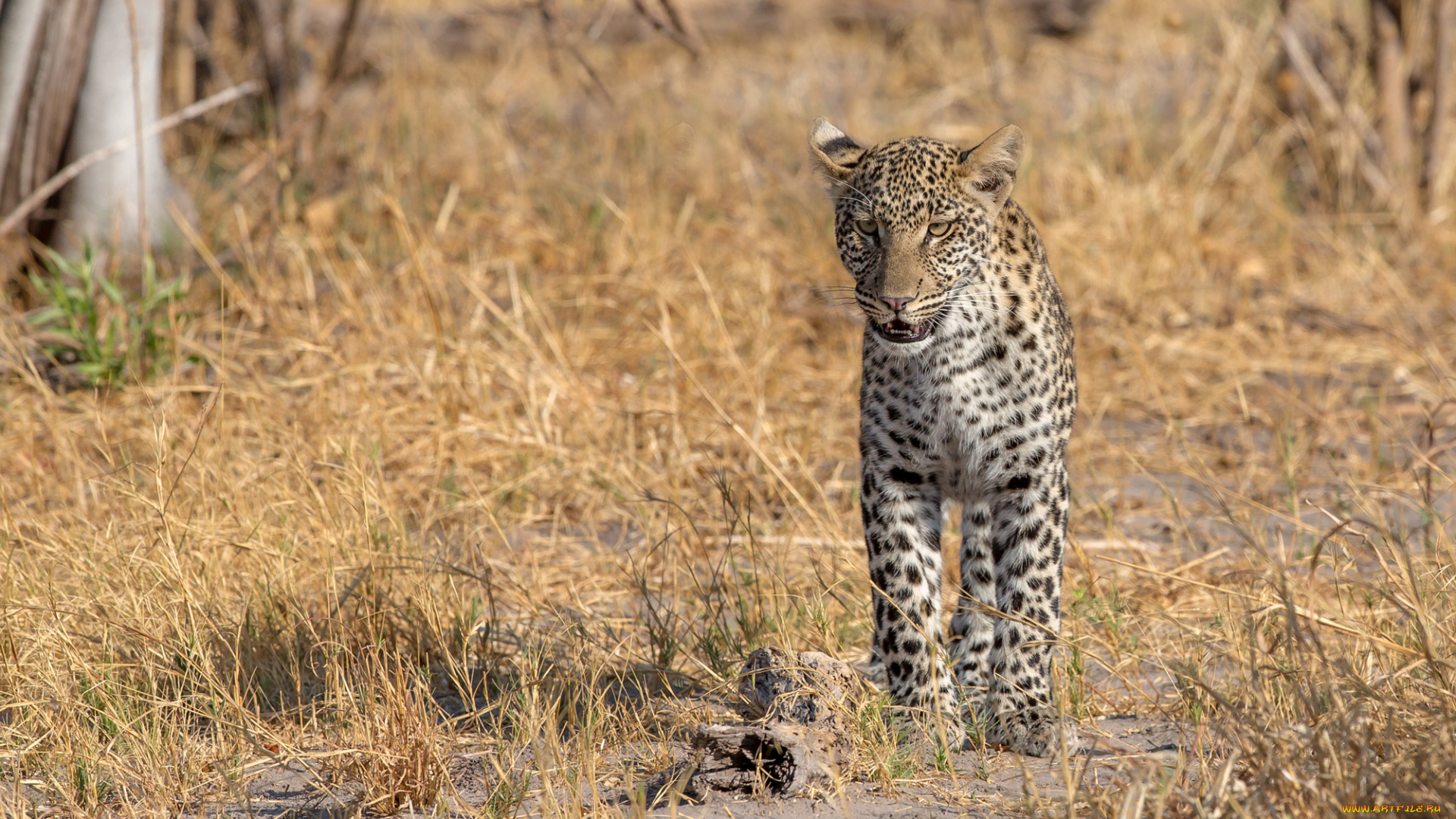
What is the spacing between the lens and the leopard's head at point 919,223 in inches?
154

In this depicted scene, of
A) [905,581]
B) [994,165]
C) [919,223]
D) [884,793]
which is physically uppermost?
[994,165]

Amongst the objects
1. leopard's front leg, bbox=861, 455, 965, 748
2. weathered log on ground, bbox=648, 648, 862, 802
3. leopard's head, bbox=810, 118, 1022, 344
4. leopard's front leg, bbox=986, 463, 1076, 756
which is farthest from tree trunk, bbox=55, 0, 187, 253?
leopard's front leg, bbox=986, 463, 1076, 756

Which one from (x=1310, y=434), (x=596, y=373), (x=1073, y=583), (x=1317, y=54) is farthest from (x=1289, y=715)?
(x=1317, y=54)

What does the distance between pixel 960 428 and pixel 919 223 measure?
575 millimetres

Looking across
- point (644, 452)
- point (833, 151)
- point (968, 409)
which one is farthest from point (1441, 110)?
point (968, 409)

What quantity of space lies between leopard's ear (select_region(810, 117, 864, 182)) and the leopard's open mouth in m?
0.49

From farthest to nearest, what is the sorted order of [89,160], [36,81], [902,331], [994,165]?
[36,81], [89,160], [994,165], [902,331]

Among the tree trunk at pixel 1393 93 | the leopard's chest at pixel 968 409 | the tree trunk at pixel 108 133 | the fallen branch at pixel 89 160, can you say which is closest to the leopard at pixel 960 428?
the leopard's chest at pixel 968 409

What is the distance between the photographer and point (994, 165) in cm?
404

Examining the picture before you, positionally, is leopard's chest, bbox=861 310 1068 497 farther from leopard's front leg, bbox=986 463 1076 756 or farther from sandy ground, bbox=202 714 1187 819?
sandy ground, bbox=202 714 1187 819

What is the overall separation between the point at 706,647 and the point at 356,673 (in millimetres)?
993

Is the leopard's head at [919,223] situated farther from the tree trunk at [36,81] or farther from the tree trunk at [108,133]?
the tree trunk at [36,81]

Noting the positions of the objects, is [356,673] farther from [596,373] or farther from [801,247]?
[801,247]

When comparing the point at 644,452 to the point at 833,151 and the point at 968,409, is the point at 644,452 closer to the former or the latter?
the point at 833,151
